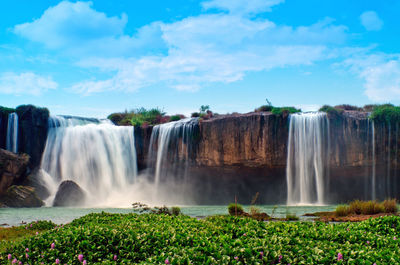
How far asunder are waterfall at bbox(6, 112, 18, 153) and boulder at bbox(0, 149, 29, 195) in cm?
398

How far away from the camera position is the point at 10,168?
89.1ft

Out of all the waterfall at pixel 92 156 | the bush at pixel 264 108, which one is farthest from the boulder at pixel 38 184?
the bush at pixel 264 108

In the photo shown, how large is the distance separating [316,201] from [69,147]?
21.5 meters

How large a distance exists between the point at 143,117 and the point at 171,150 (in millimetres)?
6192

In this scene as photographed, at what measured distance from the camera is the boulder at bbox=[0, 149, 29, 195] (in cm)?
2673

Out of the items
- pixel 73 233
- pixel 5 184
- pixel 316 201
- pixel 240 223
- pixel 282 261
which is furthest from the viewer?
pixel 316 201

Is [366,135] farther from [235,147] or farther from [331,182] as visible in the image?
[235,147]

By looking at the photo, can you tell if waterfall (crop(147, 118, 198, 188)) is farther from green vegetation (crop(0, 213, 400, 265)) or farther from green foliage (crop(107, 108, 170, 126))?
green vegetation (crop(0, 213, 400, 265))

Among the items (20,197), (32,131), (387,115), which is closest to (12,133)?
(32,131)

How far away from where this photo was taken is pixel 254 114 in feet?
98.3

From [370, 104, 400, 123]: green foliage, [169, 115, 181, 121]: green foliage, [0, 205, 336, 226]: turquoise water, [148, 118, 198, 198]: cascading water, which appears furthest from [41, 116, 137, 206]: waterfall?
[370, 104, 400, 123]: green foliage

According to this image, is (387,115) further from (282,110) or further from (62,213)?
(62,213)

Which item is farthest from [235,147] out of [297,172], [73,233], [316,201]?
[73,233]

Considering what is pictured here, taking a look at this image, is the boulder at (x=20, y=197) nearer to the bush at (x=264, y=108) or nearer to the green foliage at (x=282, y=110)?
the bush at (x=264, y=108)
